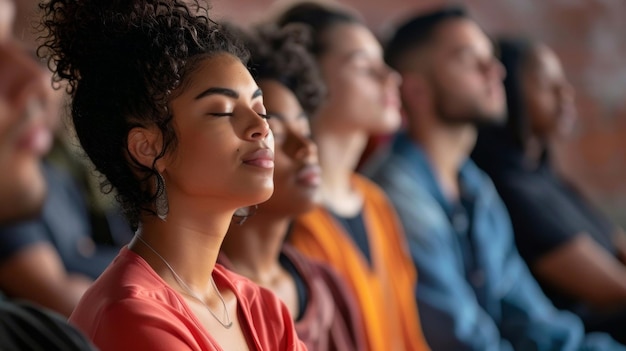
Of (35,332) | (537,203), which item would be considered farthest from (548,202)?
(35,332)

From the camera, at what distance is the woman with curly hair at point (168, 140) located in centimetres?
109

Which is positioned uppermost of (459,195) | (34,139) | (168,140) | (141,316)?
(168,140)

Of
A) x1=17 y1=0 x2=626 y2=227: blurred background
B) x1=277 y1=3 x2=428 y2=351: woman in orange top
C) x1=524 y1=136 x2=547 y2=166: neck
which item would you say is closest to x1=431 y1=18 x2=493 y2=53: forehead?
x1=277 y1=3 x2=428 y2=351: woman in orange top

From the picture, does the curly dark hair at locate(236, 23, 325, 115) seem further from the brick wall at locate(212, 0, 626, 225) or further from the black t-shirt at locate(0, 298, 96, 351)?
the brick wall at locate(212, 0, 626, 225)

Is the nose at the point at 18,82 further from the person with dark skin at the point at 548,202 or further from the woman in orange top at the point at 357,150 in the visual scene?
the person with dark skin at the point at 548,202

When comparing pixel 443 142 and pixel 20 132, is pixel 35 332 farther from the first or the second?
pixel 443 142

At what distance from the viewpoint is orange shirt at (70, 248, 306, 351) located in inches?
40.8

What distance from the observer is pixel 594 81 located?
370 cm

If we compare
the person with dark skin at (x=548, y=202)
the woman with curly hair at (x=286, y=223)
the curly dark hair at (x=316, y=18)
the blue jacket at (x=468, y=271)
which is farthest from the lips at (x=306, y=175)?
the person with dark skin at (x=548, y=202)

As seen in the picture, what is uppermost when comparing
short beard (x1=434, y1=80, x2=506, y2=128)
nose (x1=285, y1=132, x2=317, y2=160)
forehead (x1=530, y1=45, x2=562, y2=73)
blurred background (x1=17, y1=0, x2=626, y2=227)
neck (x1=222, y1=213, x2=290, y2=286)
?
nose (x1=285, y1=132, x2=317, y2=160)

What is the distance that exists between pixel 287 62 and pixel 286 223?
0.26 metres

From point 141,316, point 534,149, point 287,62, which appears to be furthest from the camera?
point 534,149

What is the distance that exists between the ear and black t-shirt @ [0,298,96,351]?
0.29 meters

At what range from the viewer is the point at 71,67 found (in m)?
1.12
